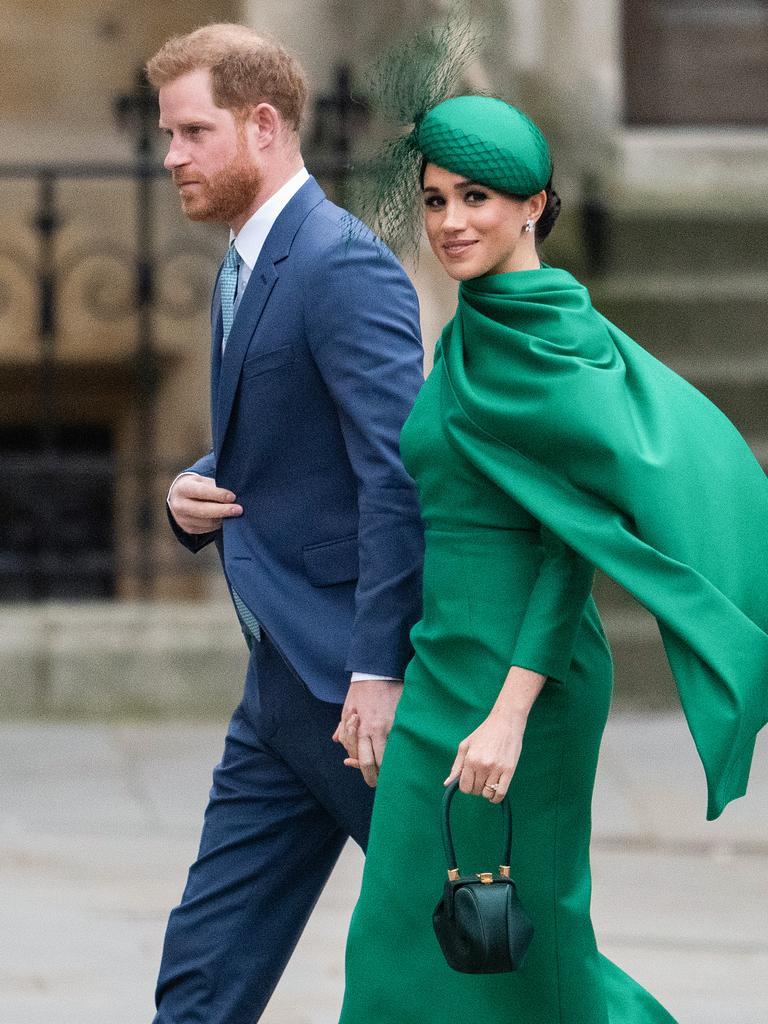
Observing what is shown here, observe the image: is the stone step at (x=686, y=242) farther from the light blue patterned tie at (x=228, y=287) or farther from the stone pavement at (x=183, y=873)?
the light blue patterned tie at (x=228, y=287)

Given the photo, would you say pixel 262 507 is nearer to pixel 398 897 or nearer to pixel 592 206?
pixel 398 897

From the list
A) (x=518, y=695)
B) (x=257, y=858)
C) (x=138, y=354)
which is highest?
(x=518, y=695)

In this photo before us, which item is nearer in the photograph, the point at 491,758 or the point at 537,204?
the point at 491,758

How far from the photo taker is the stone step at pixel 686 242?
891 centimetres

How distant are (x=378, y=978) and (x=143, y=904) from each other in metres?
2.72

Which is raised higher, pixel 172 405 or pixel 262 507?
pixel 262 507

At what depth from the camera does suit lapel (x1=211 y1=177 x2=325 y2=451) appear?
351cm

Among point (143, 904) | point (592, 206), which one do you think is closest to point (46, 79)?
point (592, 206)

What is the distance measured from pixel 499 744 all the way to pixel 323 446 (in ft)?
2.24

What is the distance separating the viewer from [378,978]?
3.19 meters

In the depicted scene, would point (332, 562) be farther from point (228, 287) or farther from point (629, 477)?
point (629, 477)

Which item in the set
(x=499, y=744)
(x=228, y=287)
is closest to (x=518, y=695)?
(x=499, y=744)

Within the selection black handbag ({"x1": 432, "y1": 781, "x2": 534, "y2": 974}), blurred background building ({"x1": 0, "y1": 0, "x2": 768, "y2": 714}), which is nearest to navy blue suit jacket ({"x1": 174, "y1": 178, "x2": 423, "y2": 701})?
black handbag ({"x1": 432, "y1": 781, "x2": 534, "y2": 974})

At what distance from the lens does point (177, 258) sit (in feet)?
28.2
